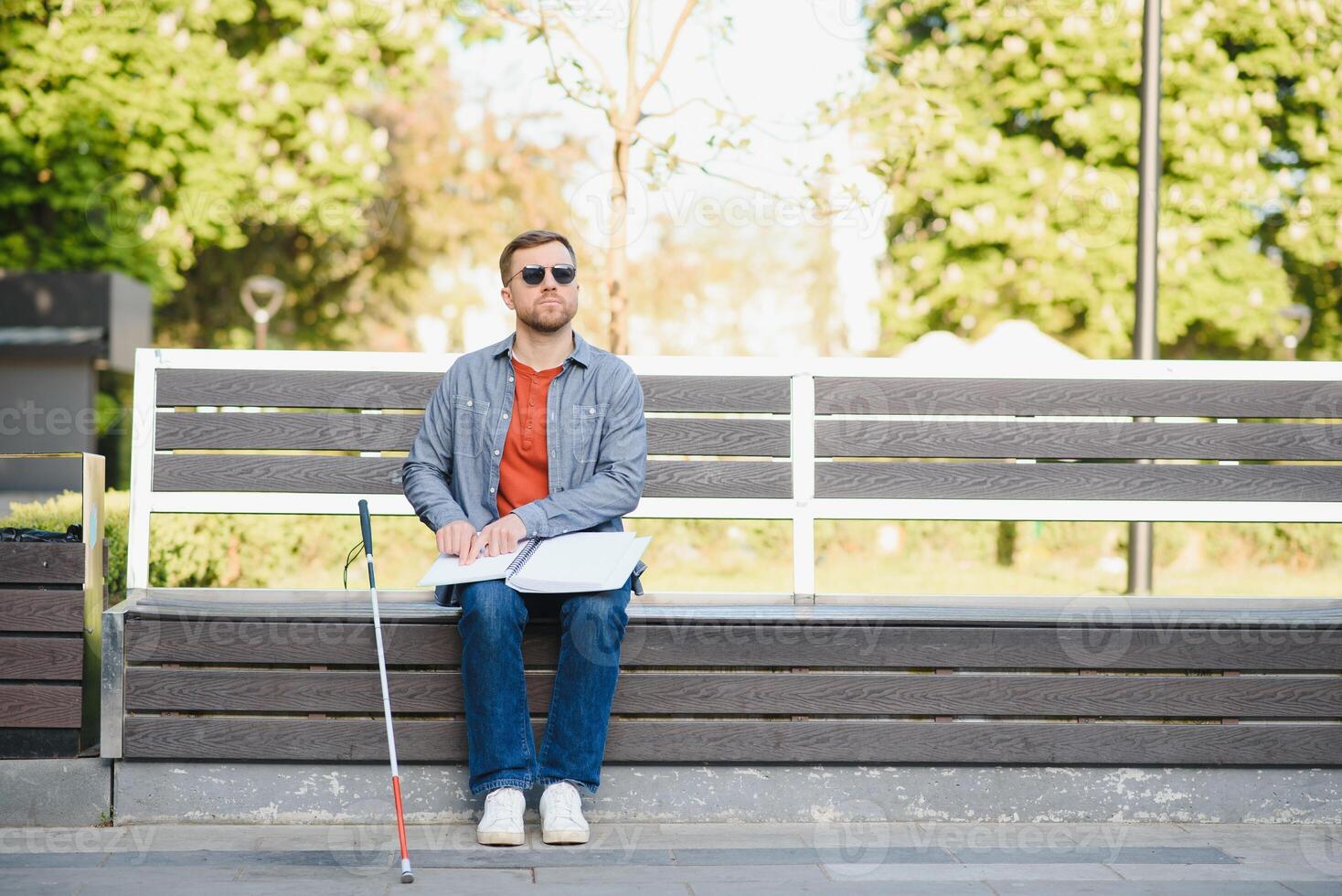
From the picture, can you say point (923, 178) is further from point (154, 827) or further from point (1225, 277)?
point (154, 827)

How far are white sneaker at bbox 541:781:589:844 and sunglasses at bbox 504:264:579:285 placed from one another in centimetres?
164

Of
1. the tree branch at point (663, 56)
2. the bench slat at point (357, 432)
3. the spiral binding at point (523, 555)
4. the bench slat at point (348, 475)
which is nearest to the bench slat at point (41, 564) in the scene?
the bench slat at point (348, 475)

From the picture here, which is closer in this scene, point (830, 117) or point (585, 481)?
point (585, 481)

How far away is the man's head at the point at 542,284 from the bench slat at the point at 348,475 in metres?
0.73

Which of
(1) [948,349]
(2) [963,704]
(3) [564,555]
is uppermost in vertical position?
(1) [948,349]

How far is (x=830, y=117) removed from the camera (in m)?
8.05

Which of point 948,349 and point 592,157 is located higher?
point 592,157

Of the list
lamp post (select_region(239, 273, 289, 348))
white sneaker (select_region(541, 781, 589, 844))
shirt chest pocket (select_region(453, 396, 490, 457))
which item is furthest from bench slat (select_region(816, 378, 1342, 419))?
lamp post (select_region(239, 273, 289, 348))

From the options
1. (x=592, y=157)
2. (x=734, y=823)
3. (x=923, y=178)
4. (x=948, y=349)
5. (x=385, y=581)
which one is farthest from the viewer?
(x=592, y=157)

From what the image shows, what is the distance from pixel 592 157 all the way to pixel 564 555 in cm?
2238

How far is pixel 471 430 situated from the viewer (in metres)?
4.65

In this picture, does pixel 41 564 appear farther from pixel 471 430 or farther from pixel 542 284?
pixel 542 284

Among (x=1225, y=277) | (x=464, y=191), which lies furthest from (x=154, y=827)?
(x=464, y=191)

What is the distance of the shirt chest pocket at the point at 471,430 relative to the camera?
182 inches
